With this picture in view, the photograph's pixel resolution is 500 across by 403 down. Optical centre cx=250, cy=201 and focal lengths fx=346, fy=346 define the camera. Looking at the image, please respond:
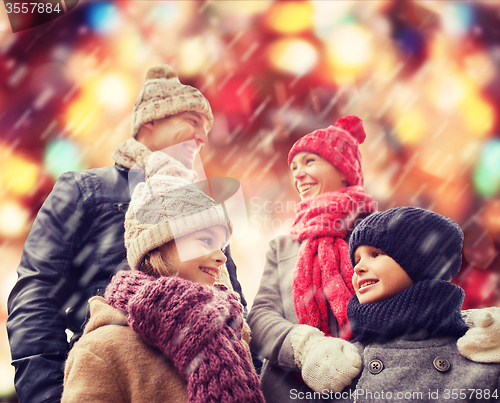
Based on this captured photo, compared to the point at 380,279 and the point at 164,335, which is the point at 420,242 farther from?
the point at 164,335

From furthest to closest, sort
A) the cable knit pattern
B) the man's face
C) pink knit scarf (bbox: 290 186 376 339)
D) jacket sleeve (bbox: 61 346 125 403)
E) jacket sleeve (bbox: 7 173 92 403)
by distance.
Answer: the man's face < pink knit scarf (bbox: 290 186 376 339) < jacket sleeve (bbox: 7 173 92 403) < the cable knit pattern < jacket sleeve (bbox: 61 346 125 403)

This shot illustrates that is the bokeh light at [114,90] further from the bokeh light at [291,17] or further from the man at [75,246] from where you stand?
the bokeh light at [291,17]

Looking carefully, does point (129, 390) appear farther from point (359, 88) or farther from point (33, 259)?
point (359, 88)

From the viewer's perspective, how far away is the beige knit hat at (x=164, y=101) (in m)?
1.59

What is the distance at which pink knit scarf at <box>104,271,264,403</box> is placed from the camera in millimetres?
835

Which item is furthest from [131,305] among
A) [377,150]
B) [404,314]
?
[377,150]

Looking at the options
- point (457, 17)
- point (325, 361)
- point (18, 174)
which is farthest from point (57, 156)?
point (457, 17)

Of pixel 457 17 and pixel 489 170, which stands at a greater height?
pixel 457 17

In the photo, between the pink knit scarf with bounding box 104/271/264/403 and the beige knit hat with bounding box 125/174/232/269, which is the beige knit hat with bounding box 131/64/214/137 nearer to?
the beige knit hat with bounding box 125/174/232/269

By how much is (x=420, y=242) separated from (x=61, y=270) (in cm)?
116

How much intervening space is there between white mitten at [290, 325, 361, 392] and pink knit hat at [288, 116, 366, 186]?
76 centimetres

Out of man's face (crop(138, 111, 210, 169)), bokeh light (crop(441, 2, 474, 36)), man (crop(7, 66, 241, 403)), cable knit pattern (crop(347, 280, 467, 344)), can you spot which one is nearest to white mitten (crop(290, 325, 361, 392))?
cable knit pattern (crop(347, 280, 467, 344))

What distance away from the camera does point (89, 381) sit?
803mm

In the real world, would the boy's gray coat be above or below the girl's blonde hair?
below
